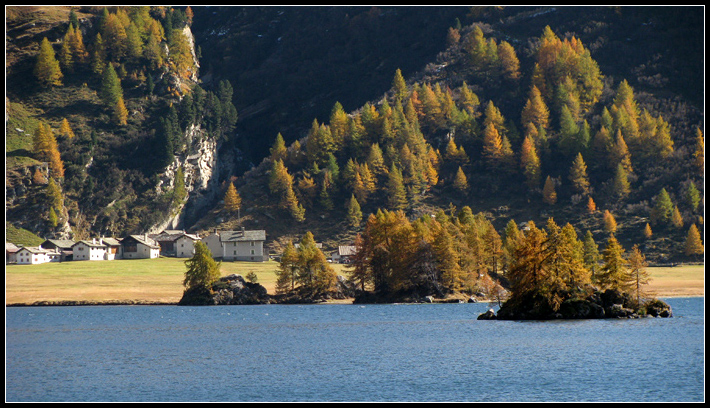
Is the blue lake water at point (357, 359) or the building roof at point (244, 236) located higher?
the building roof at point (244, 236)

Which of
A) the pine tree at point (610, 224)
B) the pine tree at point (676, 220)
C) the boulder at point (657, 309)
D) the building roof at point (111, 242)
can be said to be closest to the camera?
the boulder at point (657, 309)

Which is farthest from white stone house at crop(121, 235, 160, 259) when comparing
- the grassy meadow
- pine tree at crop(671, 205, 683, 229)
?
pine tree at crop(671, 205, 683, 229)

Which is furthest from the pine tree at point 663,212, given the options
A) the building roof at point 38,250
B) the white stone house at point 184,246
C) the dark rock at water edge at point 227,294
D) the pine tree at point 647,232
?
the building roof at point 38,250

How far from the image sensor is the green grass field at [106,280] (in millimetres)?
128625

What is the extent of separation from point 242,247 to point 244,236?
250cm

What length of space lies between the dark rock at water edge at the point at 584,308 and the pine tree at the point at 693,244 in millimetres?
94814

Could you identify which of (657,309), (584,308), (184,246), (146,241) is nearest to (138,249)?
(146,241)

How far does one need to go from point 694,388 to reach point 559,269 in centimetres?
3725

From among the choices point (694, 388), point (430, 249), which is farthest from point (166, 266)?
point (694, 388)

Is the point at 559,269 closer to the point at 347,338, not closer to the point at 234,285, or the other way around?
the point at 347,338

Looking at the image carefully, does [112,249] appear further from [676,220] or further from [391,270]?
[676,220]

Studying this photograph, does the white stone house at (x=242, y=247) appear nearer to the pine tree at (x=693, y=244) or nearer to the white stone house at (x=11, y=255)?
the white stone house at (x=11, y=255)

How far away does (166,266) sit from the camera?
169 meters

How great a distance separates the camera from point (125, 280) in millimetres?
145750
